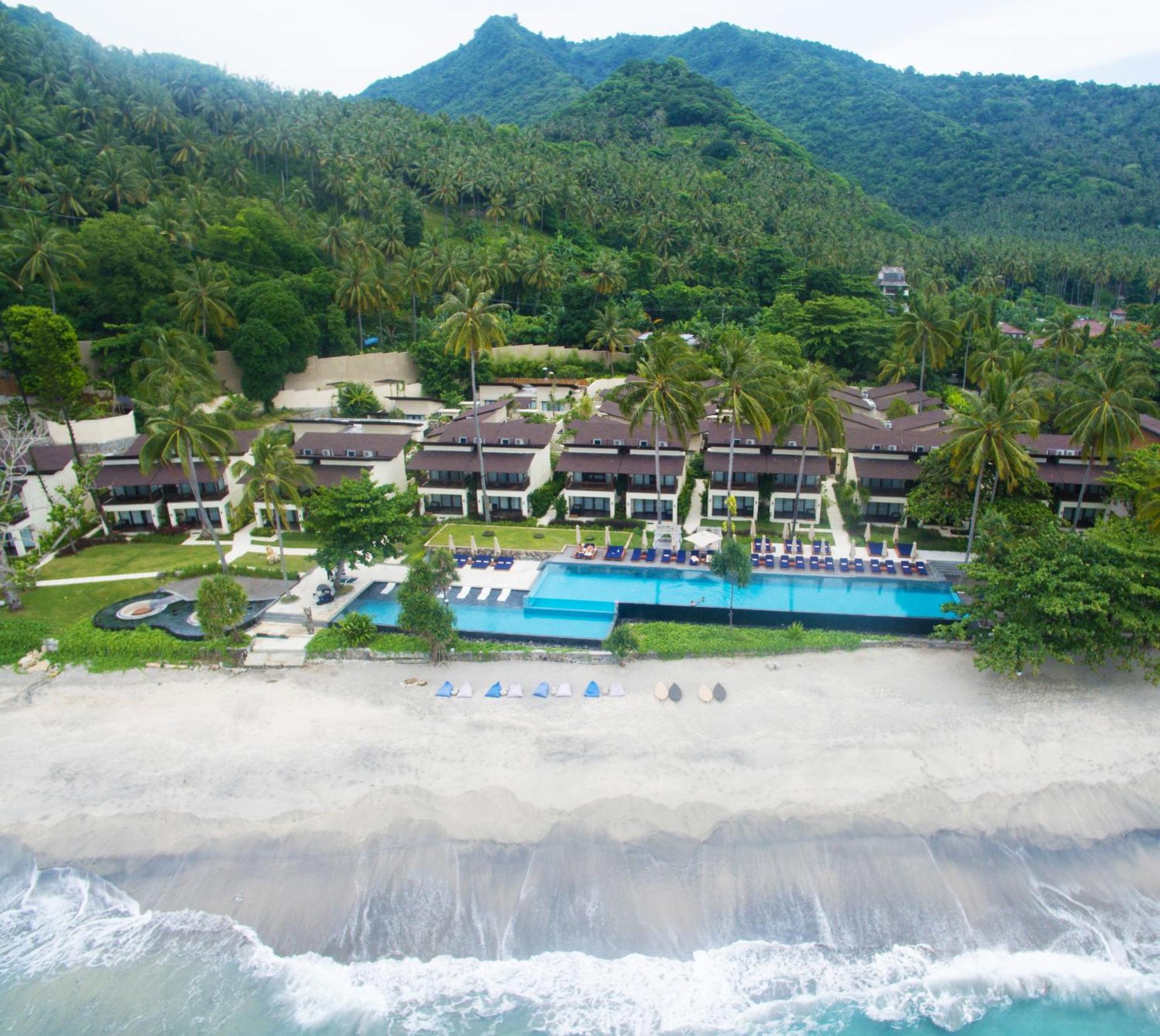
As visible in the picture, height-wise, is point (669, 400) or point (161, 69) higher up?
point (161, 69)

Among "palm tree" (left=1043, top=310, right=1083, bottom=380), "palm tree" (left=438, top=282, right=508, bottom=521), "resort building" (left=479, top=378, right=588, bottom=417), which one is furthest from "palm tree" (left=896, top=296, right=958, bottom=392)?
"palm tree" (left=438, top=282, right=508, bottom=521)

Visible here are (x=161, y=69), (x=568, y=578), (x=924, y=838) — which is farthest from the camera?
(x=161, y=69)

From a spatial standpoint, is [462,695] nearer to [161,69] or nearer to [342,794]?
[342,794]

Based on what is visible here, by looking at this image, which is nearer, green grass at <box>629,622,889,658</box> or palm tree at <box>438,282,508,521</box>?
green grass at <box>629,622,889,658</box>

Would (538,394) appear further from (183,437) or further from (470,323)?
(183,437)

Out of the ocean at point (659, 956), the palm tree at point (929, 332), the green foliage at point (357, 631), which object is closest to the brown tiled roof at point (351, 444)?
the green foliage at point (357, 631)

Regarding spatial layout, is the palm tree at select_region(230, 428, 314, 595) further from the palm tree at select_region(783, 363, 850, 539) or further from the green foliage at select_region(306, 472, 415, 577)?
the palm tree at select_region(783, 363, 850, 539)

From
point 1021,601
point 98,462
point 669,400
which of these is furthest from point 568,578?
point 98,462
